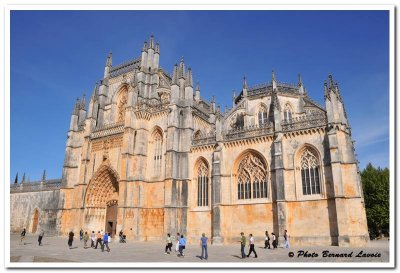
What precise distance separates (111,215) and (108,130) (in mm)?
8890

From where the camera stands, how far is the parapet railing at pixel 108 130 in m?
31.5

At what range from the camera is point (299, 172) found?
73.6ft

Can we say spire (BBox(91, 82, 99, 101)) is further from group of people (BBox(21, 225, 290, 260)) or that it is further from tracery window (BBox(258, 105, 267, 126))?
tracery window (BBox(258, 105, 267, 126))

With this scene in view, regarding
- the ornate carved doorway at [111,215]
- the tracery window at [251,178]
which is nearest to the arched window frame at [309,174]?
the tracery window at [251,178]

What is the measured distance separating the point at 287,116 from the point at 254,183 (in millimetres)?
13301

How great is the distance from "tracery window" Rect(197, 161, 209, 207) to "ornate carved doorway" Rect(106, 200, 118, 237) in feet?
32.0

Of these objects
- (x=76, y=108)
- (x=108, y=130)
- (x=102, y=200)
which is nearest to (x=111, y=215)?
(x=102, y=200)

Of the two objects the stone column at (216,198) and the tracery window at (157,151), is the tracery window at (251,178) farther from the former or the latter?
the tracery window at (157,151)

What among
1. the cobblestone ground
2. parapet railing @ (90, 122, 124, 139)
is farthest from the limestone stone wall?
the cobblestone ground

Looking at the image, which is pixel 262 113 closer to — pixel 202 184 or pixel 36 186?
pixel 202 184

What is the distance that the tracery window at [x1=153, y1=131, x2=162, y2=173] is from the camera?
94.1 ft

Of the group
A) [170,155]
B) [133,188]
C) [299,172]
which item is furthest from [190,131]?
[299,172]

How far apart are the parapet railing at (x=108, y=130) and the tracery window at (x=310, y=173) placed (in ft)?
59.6
